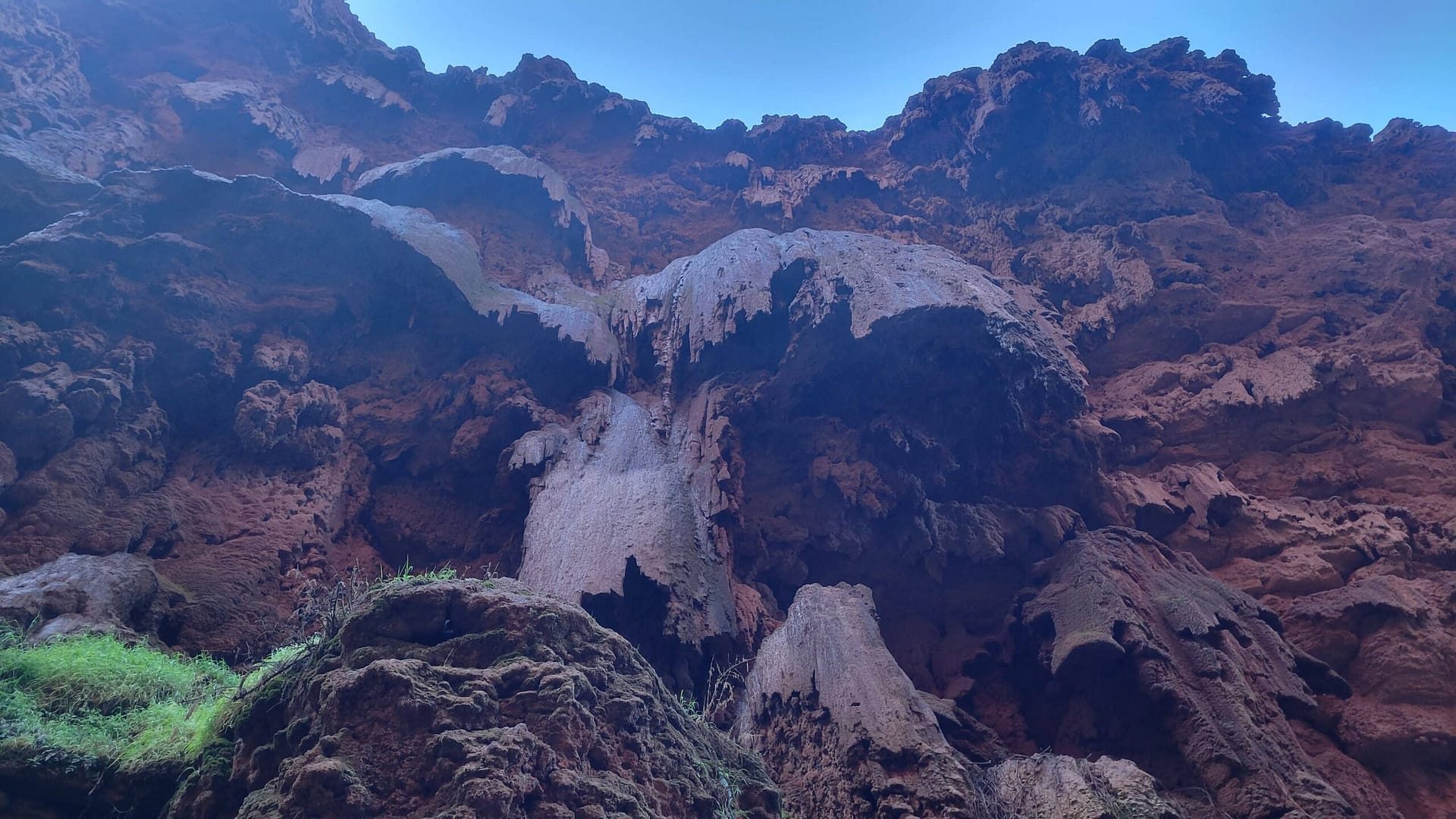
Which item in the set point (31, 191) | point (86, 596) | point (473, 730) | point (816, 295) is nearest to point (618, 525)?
point (473, 730)

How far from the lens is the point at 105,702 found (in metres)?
5.31

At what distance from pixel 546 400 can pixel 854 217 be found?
999cm

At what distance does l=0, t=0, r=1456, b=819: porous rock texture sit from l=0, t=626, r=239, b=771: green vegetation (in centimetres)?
126

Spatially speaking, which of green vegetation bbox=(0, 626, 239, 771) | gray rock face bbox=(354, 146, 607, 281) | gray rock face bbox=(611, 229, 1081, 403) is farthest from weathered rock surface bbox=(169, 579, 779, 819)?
gray rock face bbox=(354, 146, 607, 281)

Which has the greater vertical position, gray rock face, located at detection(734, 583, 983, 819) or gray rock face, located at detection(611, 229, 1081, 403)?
gray rock face, located at detection(611, 229, 1081, 403)

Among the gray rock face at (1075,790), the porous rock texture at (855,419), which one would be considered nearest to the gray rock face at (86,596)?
the porous rock texture at (855,419)

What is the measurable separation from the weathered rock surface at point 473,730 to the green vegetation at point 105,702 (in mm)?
585

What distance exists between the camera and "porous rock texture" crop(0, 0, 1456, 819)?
760 cm

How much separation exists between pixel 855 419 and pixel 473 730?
319 inches

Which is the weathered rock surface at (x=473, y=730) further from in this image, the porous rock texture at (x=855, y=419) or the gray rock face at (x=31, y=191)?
the gray rock face at (x=31, y=191)

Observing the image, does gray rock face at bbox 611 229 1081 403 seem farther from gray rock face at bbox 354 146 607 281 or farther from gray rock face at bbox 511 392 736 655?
gray rock face at bbox 354 146 607 281

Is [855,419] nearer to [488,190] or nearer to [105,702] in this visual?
[105,702]

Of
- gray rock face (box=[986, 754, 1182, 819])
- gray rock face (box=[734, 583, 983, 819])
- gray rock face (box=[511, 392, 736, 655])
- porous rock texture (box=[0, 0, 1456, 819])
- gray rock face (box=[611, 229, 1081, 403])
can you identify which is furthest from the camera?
gray rock face (box=[611, 229, 1081, 403])

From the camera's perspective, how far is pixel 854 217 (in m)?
17.7
